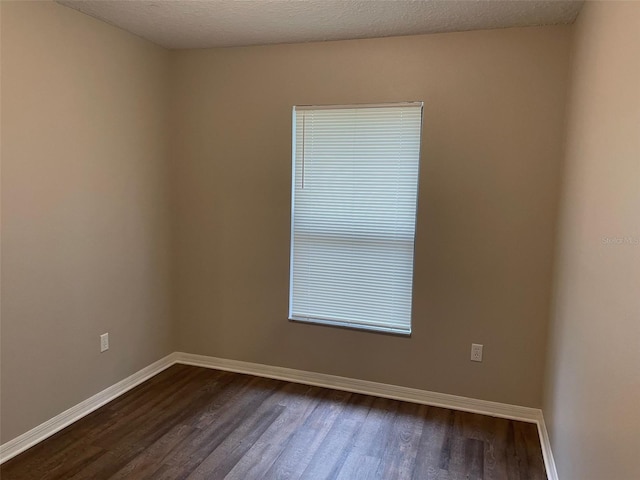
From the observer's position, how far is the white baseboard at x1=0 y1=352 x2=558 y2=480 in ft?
7.95

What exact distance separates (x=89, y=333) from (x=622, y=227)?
2828 millimetres

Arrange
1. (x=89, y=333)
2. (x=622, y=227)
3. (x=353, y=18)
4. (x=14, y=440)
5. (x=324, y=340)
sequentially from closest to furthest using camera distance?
1. (x=622, y=227)
2. (x=14, y=440)
3. (x=353, y=18)
4. (x=89, y=333)
5. (x=324, y=340)

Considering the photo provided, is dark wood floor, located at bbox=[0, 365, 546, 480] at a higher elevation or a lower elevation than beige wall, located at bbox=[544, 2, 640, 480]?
lower

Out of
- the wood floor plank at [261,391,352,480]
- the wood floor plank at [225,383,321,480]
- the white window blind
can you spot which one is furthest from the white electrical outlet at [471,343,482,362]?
the wood floor plank at [225,383,321,480]

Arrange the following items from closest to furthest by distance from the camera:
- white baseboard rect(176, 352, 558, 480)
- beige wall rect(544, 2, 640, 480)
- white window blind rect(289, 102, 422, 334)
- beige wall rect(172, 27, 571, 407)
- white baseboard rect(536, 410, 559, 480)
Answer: beige wall rect(544, 2, 640, 480) < white baseboard rect(536, 410, 559, 480) < beige wall rect(172, 27, 571, 407) < white baseboard rect(176, 352, 558, 480) < white window blind rect(289, 102, 422, 334)

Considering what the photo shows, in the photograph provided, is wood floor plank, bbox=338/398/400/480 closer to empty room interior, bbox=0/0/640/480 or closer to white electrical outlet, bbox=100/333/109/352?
empty room interior, bbox=0/0/640/480

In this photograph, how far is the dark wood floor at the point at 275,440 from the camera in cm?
227

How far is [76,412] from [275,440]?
1237mm

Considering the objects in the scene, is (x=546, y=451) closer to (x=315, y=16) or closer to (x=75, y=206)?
(x=315, y=16)

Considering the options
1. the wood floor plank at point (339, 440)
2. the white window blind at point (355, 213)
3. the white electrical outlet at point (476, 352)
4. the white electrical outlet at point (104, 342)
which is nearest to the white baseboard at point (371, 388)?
the wood floor plank at point (339, 440)

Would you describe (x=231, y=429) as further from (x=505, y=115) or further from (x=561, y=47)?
(x=561, y=47)

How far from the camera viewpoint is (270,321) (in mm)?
3338

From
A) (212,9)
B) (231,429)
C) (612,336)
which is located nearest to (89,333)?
(231,429)

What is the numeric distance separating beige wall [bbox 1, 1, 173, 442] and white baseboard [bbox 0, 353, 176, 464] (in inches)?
1.8
